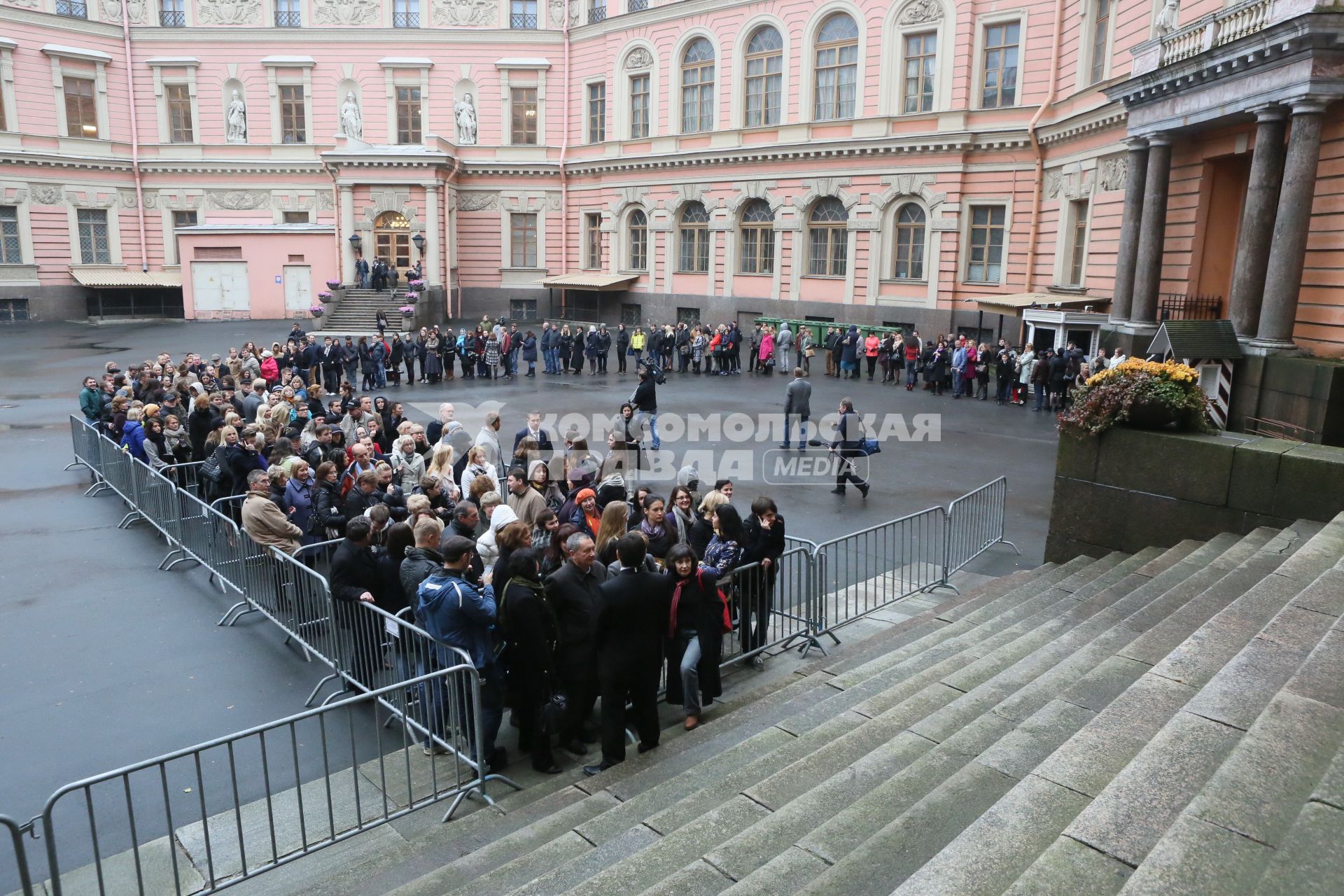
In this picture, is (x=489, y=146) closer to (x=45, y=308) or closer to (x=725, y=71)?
(x=725, y=71)

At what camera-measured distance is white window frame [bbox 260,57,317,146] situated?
43406 millimetres

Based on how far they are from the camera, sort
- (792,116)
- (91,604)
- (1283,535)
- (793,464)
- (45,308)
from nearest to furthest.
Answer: (1283,535)
(91,604)
(793,464)
(792,116)
(45,308)

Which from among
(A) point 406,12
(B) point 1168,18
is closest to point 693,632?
(B) point 1168,18

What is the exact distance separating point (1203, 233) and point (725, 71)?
22372 millimetres

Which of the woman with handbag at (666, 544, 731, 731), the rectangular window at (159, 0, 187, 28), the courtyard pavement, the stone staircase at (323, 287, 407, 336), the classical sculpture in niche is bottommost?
the courtyard pavement

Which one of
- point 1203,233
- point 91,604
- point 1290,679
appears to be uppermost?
point 1203,233

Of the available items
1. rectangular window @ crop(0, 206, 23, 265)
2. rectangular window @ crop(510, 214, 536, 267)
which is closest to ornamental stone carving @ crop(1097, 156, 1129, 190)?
rectangular window @ crop(510, 214, 536, 267)

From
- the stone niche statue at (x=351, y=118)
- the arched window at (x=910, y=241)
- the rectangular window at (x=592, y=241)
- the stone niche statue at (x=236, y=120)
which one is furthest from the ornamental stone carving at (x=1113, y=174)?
the stone niche statue at (x=236, y=120)

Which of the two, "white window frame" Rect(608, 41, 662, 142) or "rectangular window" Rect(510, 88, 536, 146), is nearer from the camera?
"white window frame" Rect(608, 41, 662, 142)

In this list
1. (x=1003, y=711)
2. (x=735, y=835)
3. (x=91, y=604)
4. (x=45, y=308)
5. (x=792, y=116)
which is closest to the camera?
(x=735, y=835)

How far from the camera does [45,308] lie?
41.2 meters

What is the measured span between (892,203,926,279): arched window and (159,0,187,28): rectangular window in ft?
111

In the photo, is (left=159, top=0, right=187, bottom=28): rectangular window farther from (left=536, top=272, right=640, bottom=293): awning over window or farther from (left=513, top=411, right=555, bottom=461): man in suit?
(left=513, top=411, right=555, bottom=461): man in suit

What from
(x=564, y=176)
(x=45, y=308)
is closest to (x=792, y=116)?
(x=564, y=176)
